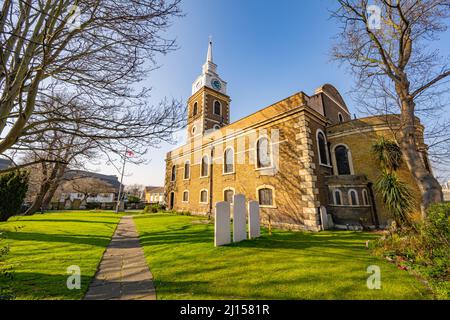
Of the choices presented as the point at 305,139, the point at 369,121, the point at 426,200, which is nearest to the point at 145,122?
the point at 305,139

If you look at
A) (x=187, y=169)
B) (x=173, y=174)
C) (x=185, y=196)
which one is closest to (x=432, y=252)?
(x=185, y=196)

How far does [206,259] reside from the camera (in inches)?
223

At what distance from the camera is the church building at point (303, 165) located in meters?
11.0

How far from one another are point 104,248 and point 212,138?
13.5 m

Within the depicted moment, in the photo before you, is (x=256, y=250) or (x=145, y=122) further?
(x=256, y=250)

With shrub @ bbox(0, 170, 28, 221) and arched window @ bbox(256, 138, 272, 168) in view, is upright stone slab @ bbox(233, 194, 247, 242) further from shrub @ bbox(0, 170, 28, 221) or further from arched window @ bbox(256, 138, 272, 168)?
shrub @ bbox(0, 170, 28, 221)

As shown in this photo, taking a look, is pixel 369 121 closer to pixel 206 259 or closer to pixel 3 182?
pixel 206 259

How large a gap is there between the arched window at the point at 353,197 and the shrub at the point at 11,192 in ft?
83.4

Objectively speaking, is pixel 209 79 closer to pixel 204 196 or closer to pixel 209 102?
pixel 209 102

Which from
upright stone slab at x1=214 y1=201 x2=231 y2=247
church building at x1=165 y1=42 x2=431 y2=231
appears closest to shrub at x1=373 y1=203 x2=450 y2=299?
church building at x1=165 y1=42 x2=431 y2=231

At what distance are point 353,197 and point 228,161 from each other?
9.75 m

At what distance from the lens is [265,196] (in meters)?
13.0

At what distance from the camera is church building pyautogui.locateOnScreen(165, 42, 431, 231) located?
11.0 metres

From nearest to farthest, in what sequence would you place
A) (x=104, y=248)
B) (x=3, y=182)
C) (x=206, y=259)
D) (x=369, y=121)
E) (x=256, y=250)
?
(x=206, y=259)
(x=256, y=250)
(x=104, y=248)
(x=369, y=121)
(x=3, y=182)
